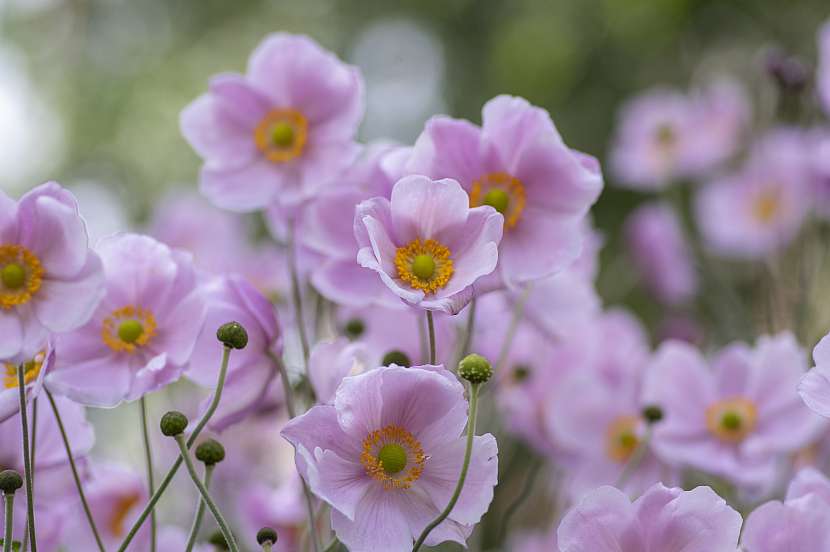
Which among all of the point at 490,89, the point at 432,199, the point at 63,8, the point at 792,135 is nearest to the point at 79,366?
the point at 432,199

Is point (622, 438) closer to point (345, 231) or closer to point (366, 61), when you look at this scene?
point (345, 231)

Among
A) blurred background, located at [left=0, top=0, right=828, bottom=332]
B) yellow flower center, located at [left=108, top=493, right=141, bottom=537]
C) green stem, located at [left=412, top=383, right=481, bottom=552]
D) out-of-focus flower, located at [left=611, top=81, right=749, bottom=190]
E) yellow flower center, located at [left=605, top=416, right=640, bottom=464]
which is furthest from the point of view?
blurred background, located at [left=0, top=0, right=828, bottom=332]

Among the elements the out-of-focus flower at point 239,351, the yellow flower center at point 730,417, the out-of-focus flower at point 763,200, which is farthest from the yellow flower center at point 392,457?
the out-of-focus flower at point 763,200

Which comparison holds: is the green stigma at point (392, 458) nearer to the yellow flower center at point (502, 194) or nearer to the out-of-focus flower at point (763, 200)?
the yellow flower center at point (502, 194)

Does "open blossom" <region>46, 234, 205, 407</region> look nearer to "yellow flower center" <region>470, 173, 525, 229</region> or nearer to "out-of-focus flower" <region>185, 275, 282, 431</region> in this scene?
"out-of-focus flower" <region>185, 275, 282, 431</region>

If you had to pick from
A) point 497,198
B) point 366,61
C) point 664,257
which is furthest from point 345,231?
point 366,61

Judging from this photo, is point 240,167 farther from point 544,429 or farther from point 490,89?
point 490,89

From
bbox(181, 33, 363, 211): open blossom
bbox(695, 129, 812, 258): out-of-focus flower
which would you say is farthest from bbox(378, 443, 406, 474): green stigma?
bbox(695, 129, 812, 258): out-of-focus flower
